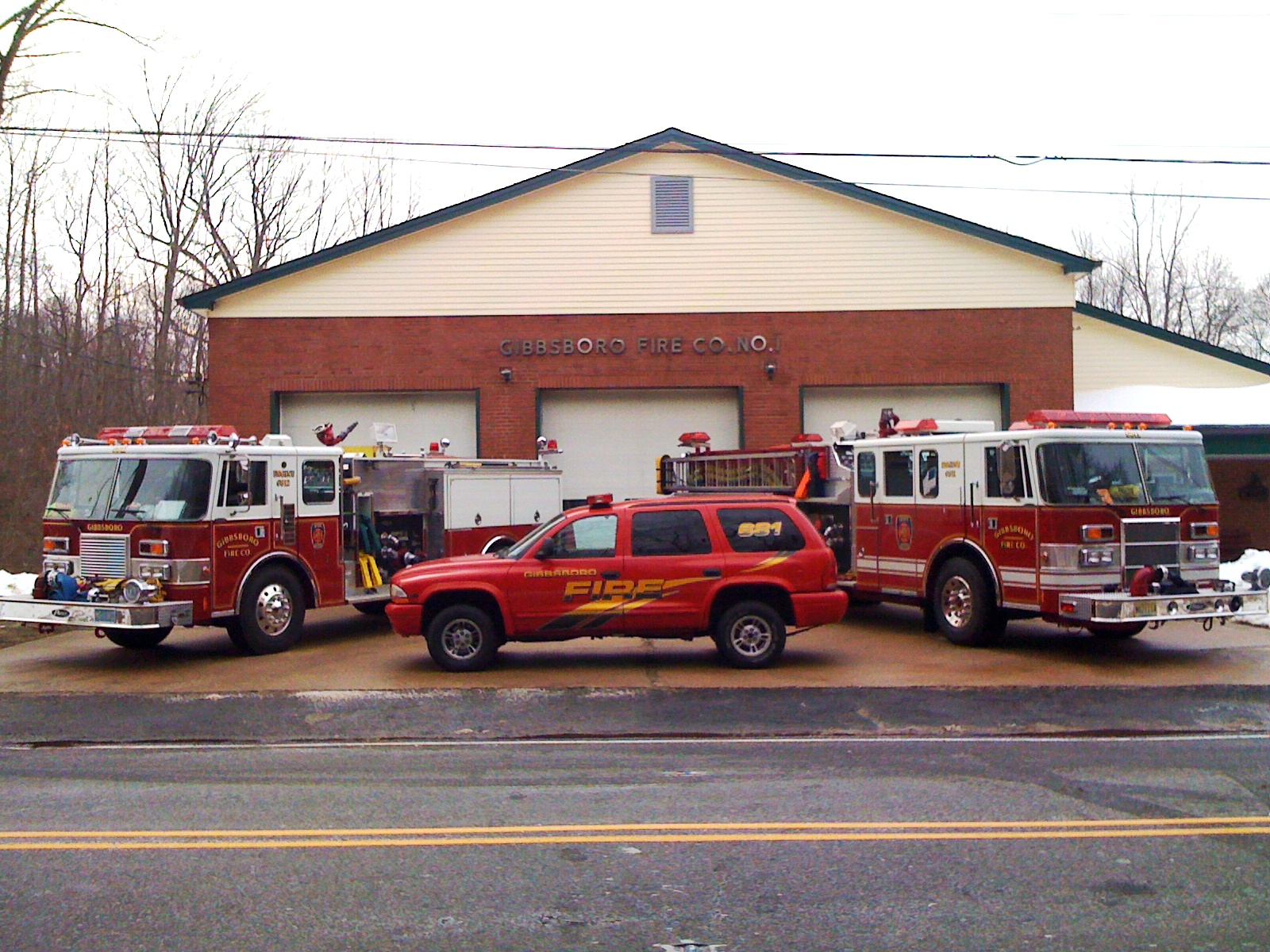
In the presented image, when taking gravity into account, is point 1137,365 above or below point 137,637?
above

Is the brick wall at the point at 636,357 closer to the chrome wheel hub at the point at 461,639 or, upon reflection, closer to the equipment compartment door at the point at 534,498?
the equipment compartment door at the point at 534,498

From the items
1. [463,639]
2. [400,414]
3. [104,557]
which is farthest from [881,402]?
[104,557]

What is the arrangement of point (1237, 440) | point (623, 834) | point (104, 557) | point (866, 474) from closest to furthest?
point (623, 834), point (104, 557), point (866, 474), point (1237, 440)

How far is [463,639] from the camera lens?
1200cm

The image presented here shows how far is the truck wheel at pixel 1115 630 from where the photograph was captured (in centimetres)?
1245

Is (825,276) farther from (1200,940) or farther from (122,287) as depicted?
(122,287)

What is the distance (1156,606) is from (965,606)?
2.21 m

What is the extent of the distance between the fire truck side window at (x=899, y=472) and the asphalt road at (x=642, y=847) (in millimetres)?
5699

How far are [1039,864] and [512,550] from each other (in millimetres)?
7184

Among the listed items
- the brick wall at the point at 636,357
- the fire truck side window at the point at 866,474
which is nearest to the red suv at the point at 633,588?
the fire truck side window at the point at 866,474

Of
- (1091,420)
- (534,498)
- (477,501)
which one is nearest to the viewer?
(1091,420)

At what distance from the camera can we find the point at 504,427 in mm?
22297

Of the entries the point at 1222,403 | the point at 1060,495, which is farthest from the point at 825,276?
the point at 1060,495

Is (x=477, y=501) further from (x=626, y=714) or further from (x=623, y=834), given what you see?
(x=623, y=834)
